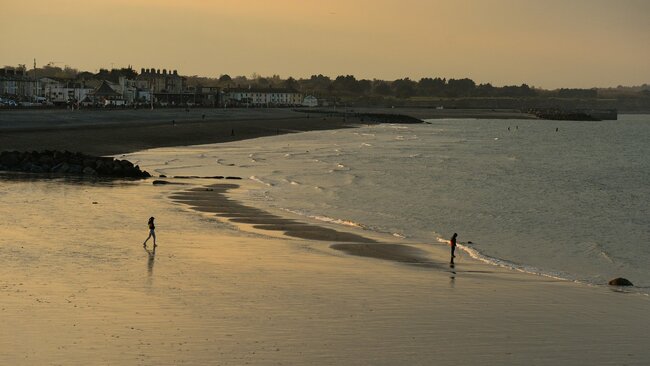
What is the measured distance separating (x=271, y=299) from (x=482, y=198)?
2999 centimetres

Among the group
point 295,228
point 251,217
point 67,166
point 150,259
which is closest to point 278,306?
point 150,259

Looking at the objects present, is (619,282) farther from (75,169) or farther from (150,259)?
(75,169)

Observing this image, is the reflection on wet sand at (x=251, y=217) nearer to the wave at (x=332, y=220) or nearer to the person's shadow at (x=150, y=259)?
the wave at (x=332, y=220)

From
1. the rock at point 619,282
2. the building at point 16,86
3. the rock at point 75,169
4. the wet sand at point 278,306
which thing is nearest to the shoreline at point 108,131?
the rock at point 75,169

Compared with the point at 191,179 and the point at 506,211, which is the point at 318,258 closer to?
the point at 506,211

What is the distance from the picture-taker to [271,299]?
20375 mm

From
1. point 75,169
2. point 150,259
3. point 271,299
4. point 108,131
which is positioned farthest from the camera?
point 108,131

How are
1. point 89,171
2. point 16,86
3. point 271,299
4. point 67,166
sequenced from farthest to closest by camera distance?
point 16,86 → point 67,166 → point 89,171 → point 271,299

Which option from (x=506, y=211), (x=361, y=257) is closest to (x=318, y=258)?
(x=361, y=257)

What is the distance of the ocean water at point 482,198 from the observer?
101 feet

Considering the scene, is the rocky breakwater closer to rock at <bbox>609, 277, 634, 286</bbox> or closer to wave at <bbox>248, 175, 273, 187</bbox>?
wave at <bbox>248, 175, 273, 187</bbox>

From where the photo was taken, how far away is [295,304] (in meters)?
19.9

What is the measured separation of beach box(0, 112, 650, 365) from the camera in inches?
637

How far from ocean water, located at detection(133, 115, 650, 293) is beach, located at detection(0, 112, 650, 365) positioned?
3.09 metres
